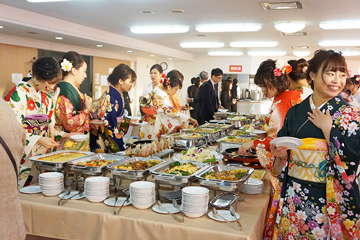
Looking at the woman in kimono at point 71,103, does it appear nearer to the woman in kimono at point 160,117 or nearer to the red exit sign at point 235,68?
the woman in kimono at point 160,117

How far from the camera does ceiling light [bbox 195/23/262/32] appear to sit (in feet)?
18.4

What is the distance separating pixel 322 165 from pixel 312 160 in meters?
0.05

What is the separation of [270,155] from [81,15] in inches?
164

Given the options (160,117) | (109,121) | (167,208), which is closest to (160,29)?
(160,117)

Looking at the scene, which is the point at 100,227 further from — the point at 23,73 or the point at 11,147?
the point at 23,73

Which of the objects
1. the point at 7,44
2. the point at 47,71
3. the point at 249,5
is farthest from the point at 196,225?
the point at 7,44

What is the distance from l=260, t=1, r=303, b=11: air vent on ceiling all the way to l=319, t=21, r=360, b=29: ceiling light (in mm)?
1308

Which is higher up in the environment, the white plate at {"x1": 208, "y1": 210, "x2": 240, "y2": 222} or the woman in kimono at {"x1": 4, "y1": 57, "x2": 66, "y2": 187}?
the woman in kimono at {"x1": 4, "y1": 57, "x2": 66, "y2": 187}

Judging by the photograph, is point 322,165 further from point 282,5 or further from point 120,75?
point 282,5

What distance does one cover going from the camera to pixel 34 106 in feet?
7.97

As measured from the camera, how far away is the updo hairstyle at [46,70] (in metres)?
2.34

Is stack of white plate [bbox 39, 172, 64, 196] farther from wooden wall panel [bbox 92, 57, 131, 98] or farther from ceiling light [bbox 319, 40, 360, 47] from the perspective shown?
wooden wall panel [bbox 92, 57, 131, 98]

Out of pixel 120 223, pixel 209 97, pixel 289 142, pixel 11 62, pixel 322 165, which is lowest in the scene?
pixel 120 223

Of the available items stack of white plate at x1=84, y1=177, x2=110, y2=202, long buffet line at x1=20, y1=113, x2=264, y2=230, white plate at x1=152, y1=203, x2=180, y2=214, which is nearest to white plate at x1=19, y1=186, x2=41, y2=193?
long buffet line at x1=20, y1=113, x2=264, y2=230
